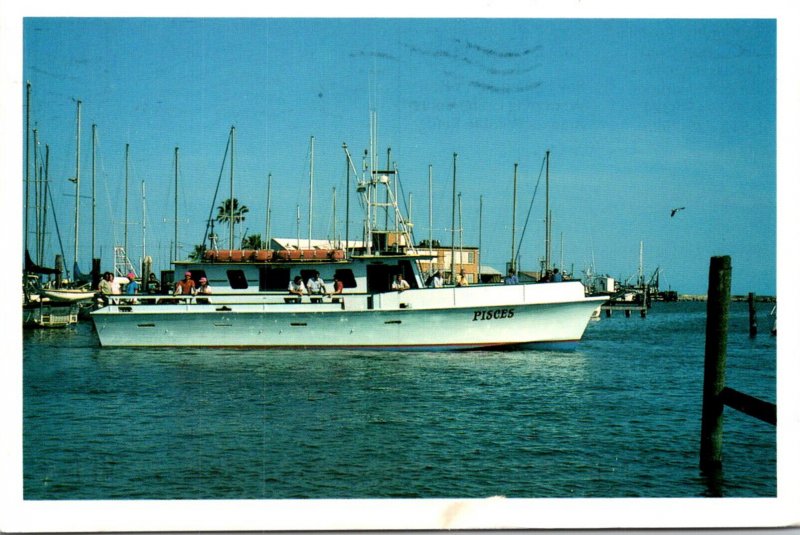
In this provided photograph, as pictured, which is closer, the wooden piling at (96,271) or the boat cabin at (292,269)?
the boat cabin at (292,269)

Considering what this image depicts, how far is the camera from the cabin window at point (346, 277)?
77.6 feet

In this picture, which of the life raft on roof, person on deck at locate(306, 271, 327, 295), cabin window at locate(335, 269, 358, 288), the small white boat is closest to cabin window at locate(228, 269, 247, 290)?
the life raft on roof

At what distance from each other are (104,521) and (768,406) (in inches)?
252

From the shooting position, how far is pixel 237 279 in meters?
24.2

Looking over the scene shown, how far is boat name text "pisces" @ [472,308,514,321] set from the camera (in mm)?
22953

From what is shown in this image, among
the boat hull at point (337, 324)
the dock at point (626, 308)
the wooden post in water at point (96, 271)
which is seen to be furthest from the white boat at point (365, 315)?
the dock at point (626, 308)

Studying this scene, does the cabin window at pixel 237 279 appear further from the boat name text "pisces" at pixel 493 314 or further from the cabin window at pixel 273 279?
the boat name text "pisces" at pixel 493 314

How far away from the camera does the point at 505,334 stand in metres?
23.2

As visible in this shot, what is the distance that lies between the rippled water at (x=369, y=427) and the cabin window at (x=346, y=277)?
198 centimetres

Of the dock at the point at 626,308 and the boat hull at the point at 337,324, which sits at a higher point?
the boat hull at the point at 337,324

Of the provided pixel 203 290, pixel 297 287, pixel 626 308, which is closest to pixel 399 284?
pixel 297 287
